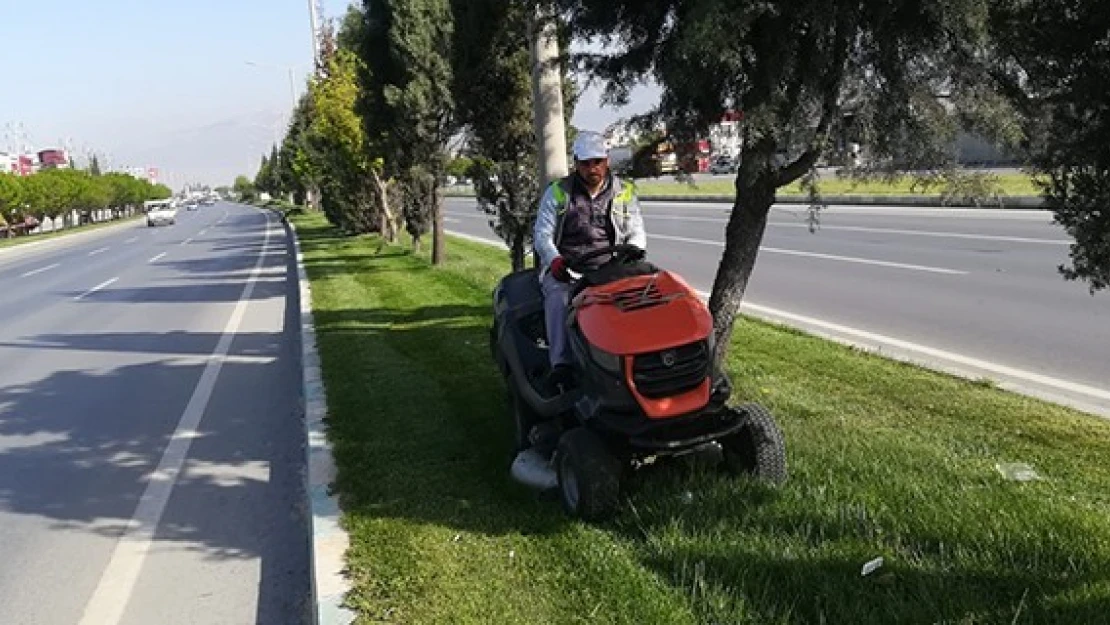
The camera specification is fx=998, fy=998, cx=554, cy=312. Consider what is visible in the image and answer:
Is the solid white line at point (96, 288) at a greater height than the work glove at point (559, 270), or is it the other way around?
the work glove at point (559, 270)

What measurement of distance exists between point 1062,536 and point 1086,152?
Answer: 5.36ft

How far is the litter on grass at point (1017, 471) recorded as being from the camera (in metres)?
4.51

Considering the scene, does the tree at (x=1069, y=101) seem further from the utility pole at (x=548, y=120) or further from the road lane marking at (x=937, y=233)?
the road lane marking at (x=937, y=233)

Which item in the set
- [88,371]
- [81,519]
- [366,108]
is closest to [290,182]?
[366,108]

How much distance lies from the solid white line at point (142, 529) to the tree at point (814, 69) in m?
3.57

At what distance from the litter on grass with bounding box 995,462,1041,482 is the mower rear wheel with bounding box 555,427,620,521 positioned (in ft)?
5.96

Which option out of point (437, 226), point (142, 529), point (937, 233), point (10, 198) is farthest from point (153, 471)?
point (10, 198)

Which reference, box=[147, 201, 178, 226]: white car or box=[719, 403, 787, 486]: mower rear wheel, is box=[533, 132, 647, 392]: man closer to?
box=[719, 403, 787, 486]: mower rear wheel

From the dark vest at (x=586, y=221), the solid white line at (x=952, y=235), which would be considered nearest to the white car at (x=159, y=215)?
the solid white line at (x=952, y=235)

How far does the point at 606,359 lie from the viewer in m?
4.10

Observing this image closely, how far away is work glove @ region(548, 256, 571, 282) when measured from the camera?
4688 mm

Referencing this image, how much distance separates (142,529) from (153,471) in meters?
1.17

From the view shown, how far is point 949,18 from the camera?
423 centimetres

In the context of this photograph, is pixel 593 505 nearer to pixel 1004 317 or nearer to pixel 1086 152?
pixel 1086 152
